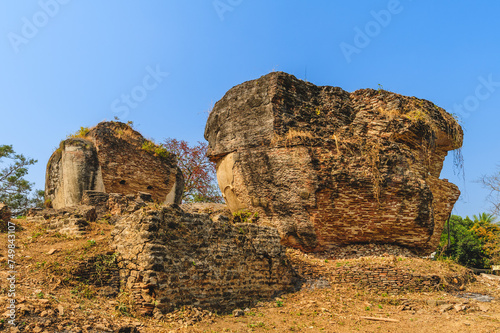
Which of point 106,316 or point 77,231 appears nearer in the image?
point 106,316

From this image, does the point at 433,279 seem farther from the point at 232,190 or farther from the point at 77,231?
the point at 77,231

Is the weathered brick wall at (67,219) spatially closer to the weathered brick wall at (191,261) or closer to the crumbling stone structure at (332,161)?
the weathered brick wall at (191,261)

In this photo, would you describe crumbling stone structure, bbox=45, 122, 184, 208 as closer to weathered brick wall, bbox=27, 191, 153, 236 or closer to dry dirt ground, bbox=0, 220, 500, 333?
weathered brick wall, bbox=27, 191, 153, 236

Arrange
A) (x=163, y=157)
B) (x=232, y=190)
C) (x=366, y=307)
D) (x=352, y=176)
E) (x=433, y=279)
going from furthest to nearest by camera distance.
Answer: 1. (x=163, y=157)
2. (x=232, y=190)
3. (x=352, y=176)
4. (x=433, y=279)
5. (x=366, y=307)

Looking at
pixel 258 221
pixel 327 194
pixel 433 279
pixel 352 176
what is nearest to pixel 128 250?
pixel 258 221

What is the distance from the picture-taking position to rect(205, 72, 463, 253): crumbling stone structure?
11.3 meters

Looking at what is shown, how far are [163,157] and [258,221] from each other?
668 cm

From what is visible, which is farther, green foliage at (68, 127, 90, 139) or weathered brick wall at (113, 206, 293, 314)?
green foliage at (68, 127, 90, 139)

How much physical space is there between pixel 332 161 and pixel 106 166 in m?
8.85

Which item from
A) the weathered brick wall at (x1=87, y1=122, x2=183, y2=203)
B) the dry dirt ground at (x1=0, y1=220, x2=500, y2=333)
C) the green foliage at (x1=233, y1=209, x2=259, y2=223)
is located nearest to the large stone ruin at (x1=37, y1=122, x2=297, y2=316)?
the dry dirt ground at (x1=0, y1=220, x2=500, y2=333)

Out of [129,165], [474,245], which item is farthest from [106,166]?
[474,245]

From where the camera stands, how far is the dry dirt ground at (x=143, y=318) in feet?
17.6

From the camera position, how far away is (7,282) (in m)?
5.95

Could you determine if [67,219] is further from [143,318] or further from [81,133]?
[81,133]
